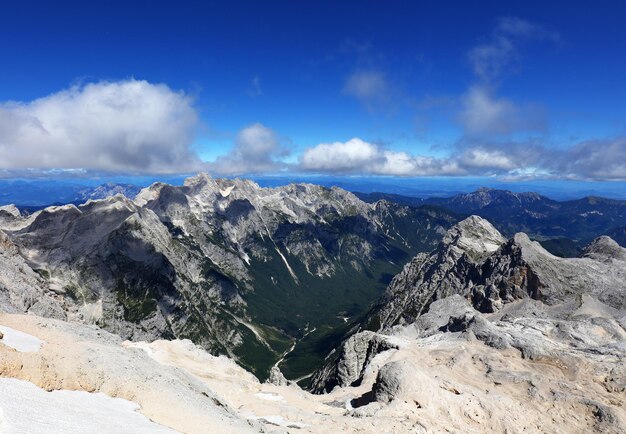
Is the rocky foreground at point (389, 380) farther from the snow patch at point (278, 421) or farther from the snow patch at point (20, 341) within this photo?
the snow patch at point (20, 341)

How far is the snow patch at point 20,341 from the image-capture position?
3428cm

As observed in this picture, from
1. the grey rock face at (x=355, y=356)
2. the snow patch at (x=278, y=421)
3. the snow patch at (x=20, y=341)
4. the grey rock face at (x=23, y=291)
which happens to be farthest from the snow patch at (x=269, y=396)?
the grey rock face at (x=23, y=291)

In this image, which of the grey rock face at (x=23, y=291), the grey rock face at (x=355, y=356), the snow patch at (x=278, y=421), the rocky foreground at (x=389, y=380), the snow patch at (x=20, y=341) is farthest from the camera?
the grey rock face at (x=23, y=291)

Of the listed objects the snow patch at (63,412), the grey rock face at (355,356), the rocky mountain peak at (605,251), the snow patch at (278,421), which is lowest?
the grey rock face at (355,356)

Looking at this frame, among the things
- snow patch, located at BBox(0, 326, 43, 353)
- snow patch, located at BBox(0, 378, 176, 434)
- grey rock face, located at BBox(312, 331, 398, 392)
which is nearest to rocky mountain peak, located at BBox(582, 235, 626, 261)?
grey rock face, located at BBox(312, 331, 398, 392)

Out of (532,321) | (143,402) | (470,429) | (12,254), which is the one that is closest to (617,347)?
(532,321)

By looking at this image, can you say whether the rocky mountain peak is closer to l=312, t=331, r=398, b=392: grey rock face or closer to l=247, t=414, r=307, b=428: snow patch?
l=312, t=331, r=398, b=392: grey rock face

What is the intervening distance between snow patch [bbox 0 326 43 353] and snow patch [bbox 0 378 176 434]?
22.6 ft

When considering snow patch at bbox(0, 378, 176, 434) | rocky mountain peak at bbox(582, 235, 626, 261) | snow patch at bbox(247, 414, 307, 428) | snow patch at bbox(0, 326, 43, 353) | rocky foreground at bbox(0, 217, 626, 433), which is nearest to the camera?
snow patch at bbox(0, 378, 176, 434)

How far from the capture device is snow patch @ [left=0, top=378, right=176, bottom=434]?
22.5 meters

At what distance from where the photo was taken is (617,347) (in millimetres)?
80625

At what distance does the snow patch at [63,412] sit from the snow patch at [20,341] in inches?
271

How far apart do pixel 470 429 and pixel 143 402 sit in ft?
130

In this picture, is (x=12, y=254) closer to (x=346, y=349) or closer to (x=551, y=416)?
(x=346, y=349)
